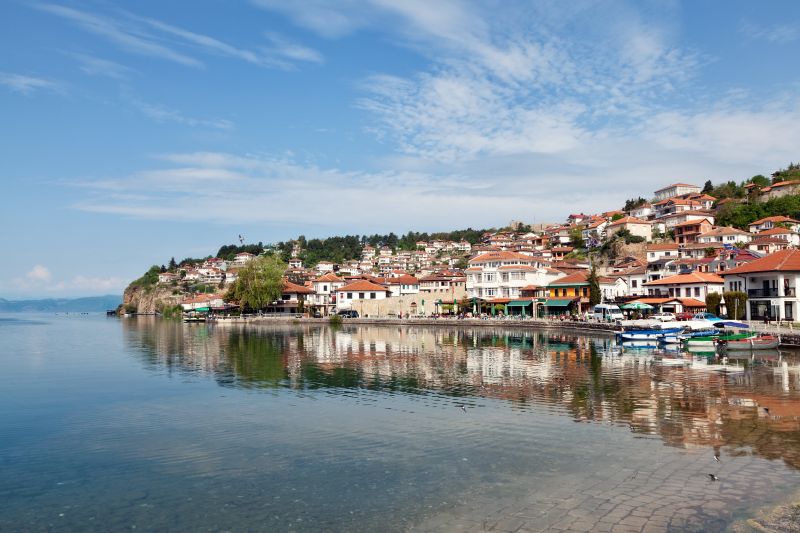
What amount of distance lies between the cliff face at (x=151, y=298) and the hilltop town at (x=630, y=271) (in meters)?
12.5

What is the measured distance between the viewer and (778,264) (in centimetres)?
4994

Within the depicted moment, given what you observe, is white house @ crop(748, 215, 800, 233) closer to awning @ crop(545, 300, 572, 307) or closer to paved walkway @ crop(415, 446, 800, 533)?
awning @ crop(545, 300, 572, 307)

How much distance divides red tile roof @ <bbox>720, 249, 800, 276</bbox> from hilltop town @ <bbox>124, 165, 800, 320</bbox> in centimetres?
12

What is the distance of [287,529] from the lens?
11.6 metres

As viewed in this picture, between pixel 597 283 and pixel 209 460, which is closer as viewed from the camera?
pixel 209 460

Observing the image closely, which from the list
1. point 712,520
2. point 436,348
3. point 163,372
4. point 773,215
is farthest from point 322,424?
point 773,215

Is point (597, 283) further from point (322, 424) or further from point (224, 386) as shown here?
point (322, 424)

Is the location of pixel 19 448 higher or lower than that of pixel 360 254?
lower

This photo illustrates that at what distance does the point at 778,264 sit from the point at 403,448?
4630 centimetres

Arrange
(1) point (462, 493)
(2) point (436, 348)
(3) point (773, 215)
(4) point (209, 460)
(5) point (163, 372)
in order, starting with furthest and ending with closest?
1. (3) point (773, 215)
2. (2) point (436, 348)
3. (5) point (163, 372)
4. (4) point (209, 460)
5. (1) point (462, 493)

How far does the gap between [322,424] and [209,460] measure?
4900mm

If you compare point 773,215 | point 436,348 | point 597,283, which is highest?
point 773,215

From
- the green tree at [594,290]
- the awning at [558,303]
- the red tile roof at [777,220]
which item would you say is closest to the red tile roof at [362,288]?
the awning at [558,303]

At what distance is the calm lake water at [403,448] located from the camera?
1222 centimetres
